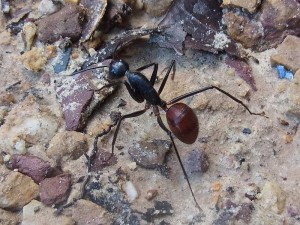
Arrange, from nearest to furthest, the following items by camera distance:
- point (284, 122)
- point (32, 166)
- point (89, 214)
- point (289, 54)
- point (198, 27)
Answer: point (89, 214), point (32, 166), point (284, 122), point (289, 54), point (198, 27)

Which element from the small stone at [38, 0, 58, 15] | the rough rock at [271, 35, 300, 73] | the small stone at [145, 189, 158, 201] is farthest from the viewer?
the small stone at [38, 0, 58, 15]

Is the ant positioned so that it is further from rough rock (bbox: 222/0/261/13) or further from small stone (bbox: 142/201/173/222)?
rough rock (bbox: 222/0/261/13)

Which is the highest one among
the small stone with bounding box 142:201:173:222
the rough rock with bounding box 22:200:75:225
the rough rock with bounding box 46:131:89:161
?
the rough rock with bounding box 46:131:89:161

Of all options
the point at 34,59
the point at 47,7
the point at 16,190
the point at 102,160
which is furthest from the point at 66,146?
the point at 47,7

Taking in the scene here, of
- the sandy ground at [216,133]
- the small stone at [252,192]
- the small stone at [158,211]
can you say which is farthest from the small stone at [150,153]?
the small stone at [252,192]

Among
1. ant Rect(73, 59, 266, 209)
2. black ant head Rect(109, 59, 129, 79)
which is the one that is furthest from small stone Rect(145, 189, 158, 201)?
black ant head Rect(109, 59, 129, 79)

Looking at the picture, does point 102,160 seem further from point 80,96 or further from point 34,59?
point 34,59
